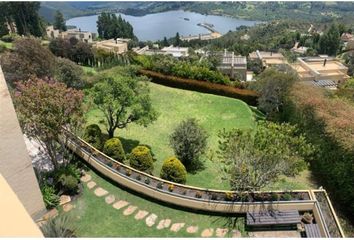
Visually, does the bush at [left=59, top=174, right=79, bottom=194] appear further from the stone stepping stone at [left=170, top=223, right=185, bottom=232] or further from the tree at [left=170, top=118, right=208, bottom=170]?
the tree at [left=170, top=118, right=208, bottom=170]

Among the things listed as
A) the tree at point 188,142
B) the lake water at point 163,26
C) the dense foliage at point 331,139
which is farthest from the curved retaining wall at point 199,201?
the lake water at point 163,26

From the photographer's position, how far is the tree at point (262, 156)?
12859 millimetres

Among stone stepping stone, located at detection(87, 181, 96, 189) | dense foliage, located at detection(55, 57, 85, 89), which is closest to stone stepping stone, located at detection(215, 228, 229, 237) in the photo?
stone stepping stone, located at detection(87, 181, 96, 189)

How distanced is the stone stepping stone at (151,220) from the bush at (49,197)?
12.9 feet

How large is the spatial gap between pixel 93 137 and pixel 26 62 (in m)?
9.09

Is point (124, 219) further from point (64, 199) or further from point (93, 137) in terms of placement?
point (93, 137)

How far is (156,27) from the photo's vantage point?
565 ft

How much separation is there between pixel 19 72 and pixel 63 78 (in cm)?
289

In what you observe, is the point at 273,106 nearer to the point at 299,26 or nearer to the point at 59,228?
the point at 59,228

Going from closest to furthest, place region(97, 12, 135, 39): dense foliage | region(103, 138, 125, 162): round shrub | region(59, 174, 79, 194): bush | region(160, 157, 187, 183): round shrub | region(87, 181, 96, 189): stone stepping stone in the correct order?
1. region(59, 174, 79, 194): bush
2. region(160, 157, 187, 183): round shrub
3. region(87, 181, 96, 189): stone stepping stone
4. region(103, 138, 125, 162): round shrub
5. region(97, 12, 135, 39): dense foliage

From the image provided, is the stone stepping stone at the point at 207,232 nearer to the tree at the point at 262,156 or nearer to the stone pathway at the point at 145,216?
the stone pathway at the point at 145,216

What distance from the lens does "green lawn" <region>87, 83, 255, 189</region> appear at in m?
16.4

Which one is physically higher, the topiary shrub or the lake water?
the topiary shrub

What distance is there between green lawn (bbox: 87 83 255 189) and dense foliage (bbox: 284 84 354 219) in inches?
176
